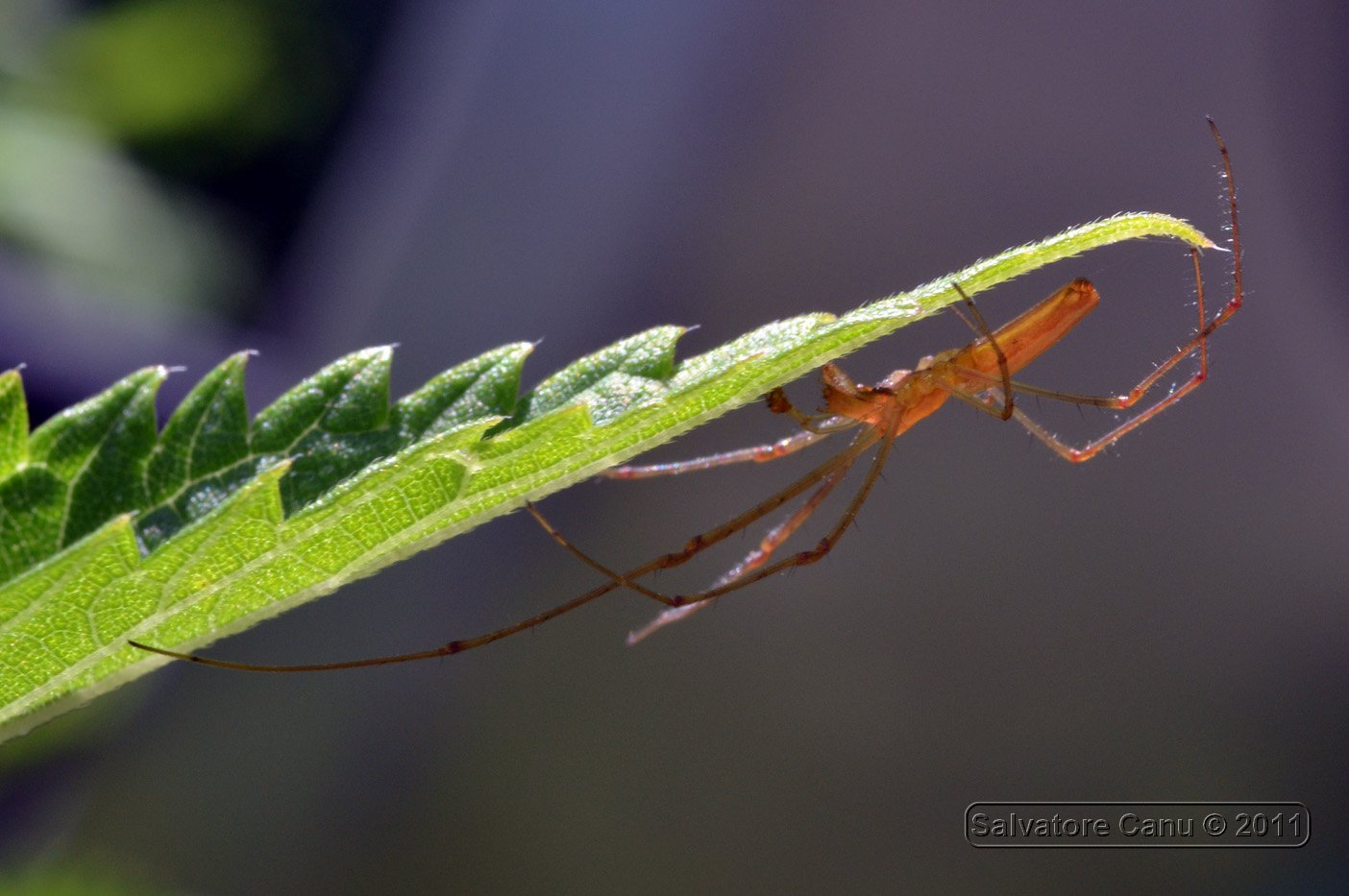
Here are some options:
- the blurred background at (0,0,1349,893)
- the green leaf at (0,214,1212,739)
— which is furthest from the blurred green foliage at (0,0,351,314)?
the green leaf at (0,214,1212,739)

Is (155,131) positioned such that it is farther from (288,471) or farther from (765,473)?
(288,471)

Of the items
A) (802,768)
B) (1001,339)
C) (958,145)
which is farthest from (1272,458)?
(1001,339)

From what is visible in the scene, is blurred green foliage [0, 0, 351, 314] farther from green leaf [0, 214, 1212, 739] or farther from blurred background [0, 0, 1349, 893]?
green leaf [0, 214, 1212, 739]

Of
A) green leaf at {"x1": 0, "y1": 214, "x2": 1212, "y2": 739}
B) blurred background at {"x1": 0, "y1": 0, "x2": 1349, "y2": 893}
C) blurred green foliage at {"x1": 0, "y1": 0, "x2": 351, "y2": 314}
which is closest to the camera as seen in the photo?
green leaf at {"x1": 0, "y1": 214, "x2": 1212, "y2": 739}

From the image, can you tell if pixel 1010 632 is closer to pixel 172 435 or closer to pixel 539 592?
pixel 539 592

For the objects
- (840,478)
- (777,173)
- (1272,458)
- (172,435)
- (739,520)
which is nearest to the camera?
(172,435)

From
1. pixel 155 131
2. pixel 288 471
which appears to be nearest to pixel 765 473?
pixel 155 131

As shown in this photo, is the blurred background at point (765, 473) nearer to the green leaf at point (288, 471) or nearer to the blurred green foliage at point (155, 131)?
the blurred green foliage at point (155, 131)
